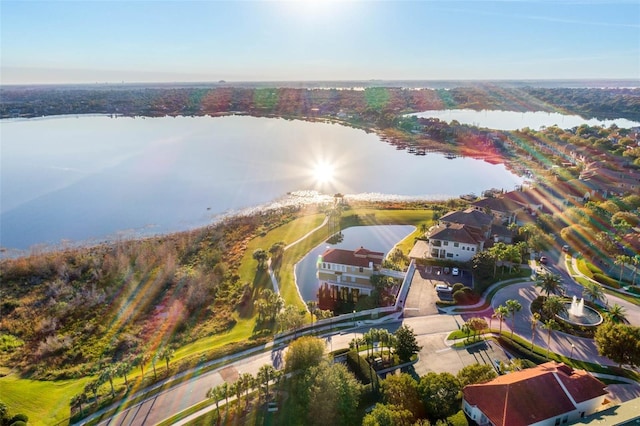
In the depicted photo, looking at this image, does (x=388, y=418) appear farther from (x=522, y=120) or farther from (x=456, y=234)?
(x=522, y=120)

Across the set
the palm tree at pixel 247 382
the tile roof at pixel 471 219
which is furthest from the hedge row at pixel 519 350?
the tile roof at pixel 471 219

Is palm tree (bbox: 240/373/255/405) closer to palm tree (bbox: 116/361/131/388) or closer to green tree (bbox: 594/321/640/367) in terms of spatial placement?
palm tree (bbox: 116/361/131/388)

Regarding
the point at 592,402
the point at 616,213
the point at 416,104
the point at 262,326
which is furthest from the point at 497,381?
the point at 416,104

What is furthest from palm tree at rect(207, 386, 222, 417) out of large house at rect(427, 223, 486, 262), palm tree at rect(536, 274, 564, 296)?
large house at rect(427, 223, 486, 262)

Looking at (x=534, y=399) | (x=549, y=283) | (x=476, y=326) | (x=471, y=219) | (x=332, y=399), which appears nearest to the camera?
(x=534, y=399)

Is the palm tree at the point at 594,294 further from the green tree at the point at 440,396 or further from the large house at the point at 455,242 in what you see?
the green tree at the point at 440,396

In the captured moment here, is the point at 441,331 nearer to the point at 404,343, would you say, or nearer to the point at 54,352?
the point at 404,343

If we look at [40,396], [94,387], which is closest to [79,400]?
[94,387]
